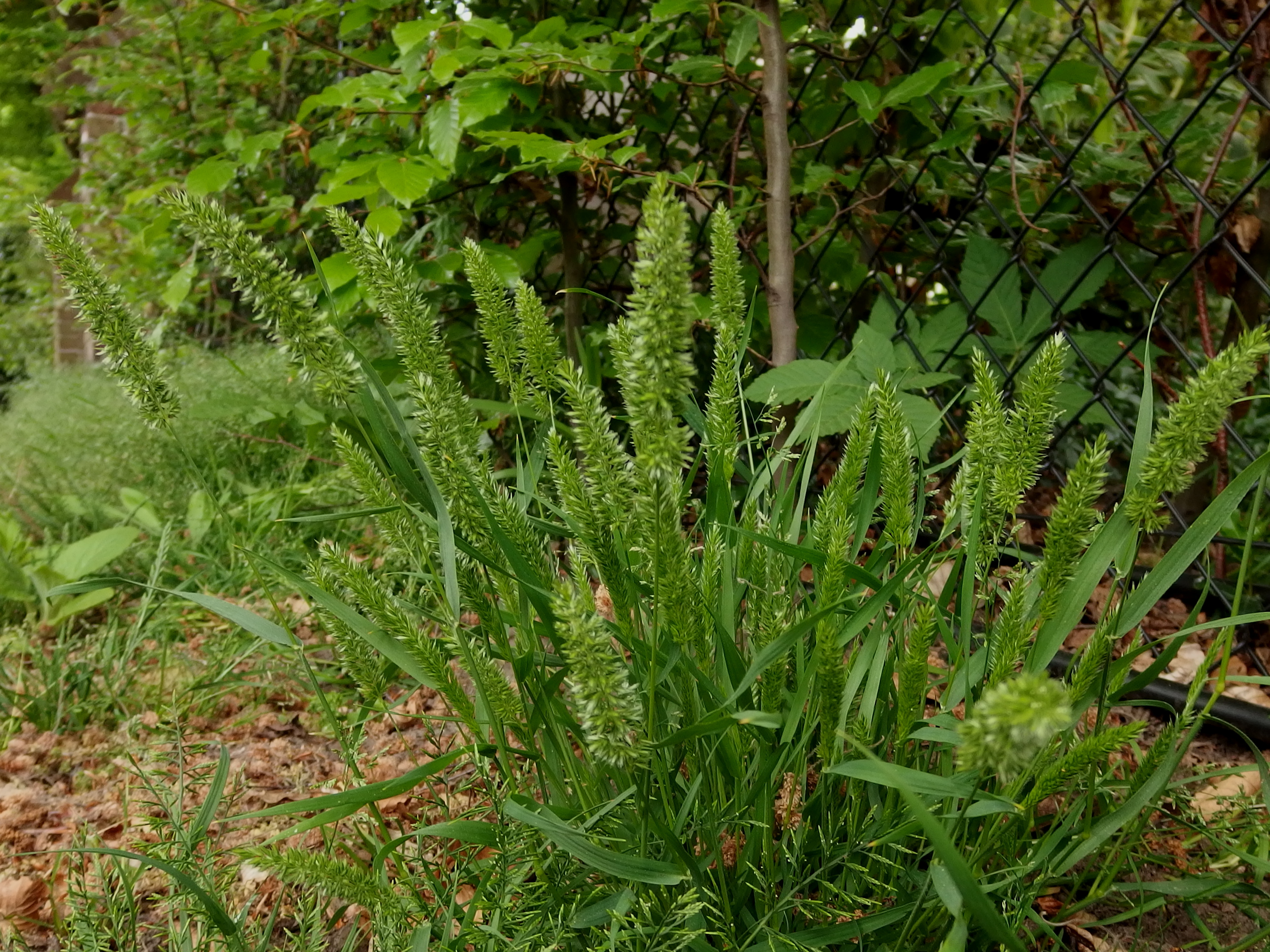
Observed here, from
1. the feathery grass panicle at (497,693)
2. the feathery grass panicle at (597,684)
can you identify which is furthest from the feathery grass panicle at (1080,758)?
the feathery grass panicle at (497,693)

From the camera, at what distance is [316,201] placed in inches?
79.8

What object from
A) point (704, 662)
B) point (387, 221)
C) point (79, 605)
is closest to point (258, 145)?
point (387, 221)

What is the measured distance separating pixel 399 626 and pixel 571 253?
70.9 inches

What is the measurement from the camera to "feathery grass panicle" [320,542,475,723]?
2.83 ft

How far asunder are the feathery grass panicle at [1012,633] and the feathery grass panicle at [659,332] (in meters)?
0.37

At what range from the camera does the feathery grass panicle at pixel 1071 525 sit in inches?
32.0

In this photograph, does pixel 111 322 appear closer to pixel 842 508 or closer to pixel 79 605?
pixel 842 508

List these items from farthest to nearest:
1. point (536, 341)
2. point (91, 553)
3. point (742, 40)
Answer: point (91, 553) < point (742, 40) < point (536, 341)

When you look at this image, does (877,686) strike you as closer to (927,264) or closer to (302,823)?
(302,823)

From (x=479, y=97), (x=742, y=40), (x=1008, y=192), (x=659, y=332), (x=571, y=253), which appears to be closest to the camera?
(x=659, y=332)

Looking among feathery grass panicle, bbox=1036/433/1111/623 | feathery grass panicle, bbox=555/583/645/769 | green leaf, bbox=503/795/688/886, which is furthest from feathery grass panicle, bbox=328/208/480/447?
feathery grass panicle, bbox=1036/433/1111/623

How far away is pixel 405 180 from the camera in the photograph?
187cm

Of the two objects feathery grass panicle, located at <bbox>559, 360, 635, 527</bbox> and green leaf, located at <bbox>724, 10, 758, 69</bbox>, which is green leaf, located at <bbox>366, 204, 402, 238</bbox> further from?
feathery grass panicle, located at <bbox>559, 360, 635, 527</bbox>

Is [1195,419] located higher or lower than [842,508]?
higher
